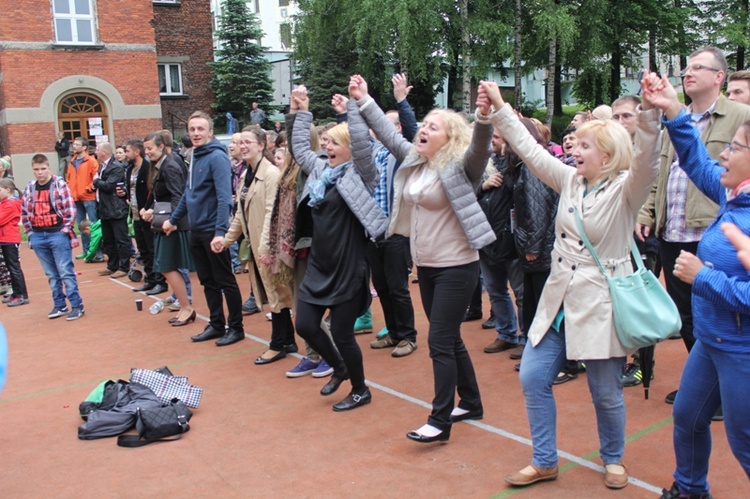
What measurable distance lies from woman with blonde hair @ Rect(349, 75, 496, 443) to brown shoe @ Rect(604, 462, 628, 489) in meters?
0.98

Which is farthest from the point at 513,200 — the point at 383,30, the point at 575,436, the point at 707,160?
the point at 383,30

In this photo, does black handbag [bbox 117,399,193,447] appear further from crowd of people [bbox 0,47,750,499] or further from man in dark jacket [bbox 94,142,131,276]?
man in dark jacket [bbox 94,142,131,276]

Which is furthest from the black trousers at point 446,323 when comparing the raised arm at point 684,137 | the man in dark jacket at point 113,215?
the man in dark jacket at point 113,215

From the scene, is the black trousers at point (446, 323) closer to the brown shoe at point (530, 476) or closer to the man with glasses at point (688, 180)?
the brown shoe at point (530, 476)

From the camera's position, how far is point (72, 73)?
2428cm

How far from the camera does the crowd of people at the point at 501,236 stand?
3.14 m

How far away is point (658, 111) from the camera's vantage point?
10.3ft

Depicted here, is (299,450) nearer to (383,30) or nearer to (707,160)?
(707,160)

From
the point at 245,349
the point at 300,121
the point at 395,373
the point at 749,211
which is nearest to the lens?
the point at 749,211

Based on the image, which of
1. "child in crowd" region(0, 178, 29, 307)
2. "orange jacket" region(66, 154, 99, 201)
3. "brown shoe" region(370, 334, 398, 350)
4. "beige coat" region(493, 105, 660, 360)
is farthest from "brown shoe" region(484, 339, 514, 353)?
"orange jacket" region(66, 154, 99, 201)

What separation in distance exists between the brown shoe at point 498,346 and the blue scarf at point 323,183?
228 cm

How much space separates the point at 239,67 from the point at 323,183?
98.0 feet

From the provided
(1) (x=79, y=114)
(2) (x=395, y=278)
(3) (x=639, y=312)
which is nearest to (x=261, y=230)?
(2) (x=395, y=278)

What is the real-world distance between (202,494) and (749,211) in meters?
3.11
